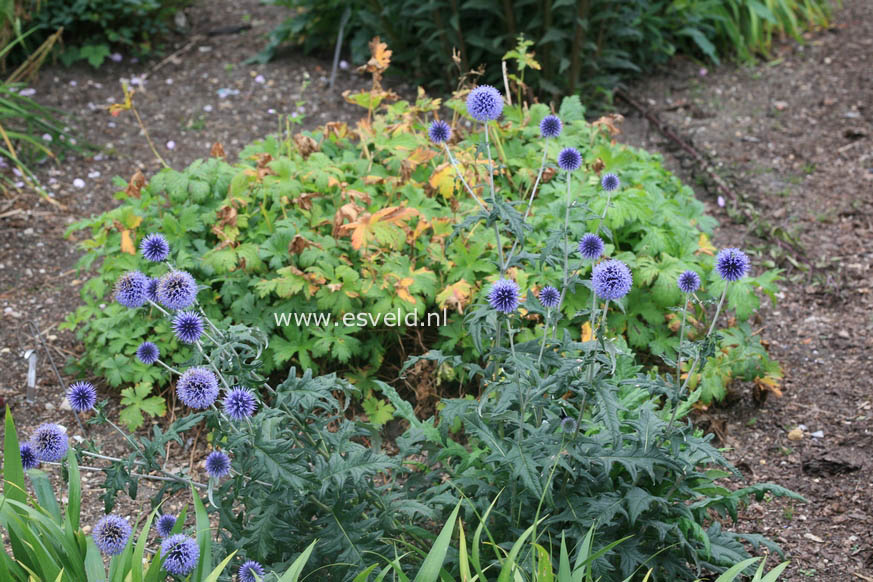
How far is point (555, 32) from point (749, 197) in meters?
1.38

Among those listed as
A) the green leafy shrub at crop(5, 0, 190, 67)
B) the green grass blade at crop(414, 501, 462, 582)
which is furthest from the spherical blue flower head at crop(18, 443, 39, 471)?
the green leafy shrub at crop(5, 0, 190, 67)

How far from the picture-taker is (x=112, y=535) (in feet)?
6.90

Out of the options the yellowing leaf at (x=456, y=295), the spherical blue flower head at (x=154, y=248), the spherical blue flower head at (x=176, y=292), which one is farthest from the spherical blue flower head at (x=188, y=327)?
the yellowing leaf at (x=456, y=295)

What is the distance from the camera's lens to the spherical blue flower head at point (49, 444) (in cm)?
207

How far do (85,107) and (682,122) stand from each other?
11.9ft

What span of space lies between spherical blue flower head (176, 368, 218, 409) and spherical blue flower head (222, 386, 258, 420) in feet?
0.12

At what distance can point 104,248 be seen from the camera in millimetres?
3494

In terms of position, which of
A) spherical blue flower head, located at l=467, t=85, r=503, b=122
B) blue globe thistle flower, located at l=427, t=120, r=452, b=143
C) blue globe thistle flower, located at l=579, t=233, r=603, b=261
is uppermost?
spherical blue flower head, located at l=467, t=85, r=503, b=122

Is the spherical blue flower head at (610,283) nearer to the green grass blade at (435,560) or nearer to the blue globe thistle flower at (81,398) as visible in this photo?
the green grass blade at (435,560)

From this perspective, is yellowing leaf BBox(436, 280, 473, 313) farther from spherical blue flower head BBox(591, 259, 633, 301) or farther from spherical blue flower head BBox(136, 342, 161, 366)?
spherical blue flower head BBox(136, 342, 161, 366)

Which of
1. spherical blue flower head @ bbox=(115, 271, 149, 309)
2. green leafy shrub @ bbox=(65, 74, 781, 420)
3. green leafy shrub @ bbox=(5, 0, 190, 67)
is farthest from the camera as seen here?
green leafy shrub @ bbox=(5, 0, 190, 67)

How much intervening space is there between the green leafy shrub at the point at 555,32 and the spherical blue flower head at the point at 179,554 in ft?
10.4

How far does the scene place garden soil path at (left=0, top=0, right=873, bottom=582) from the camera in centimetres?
300

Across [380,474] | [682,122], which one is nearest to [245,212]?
[380,474]
